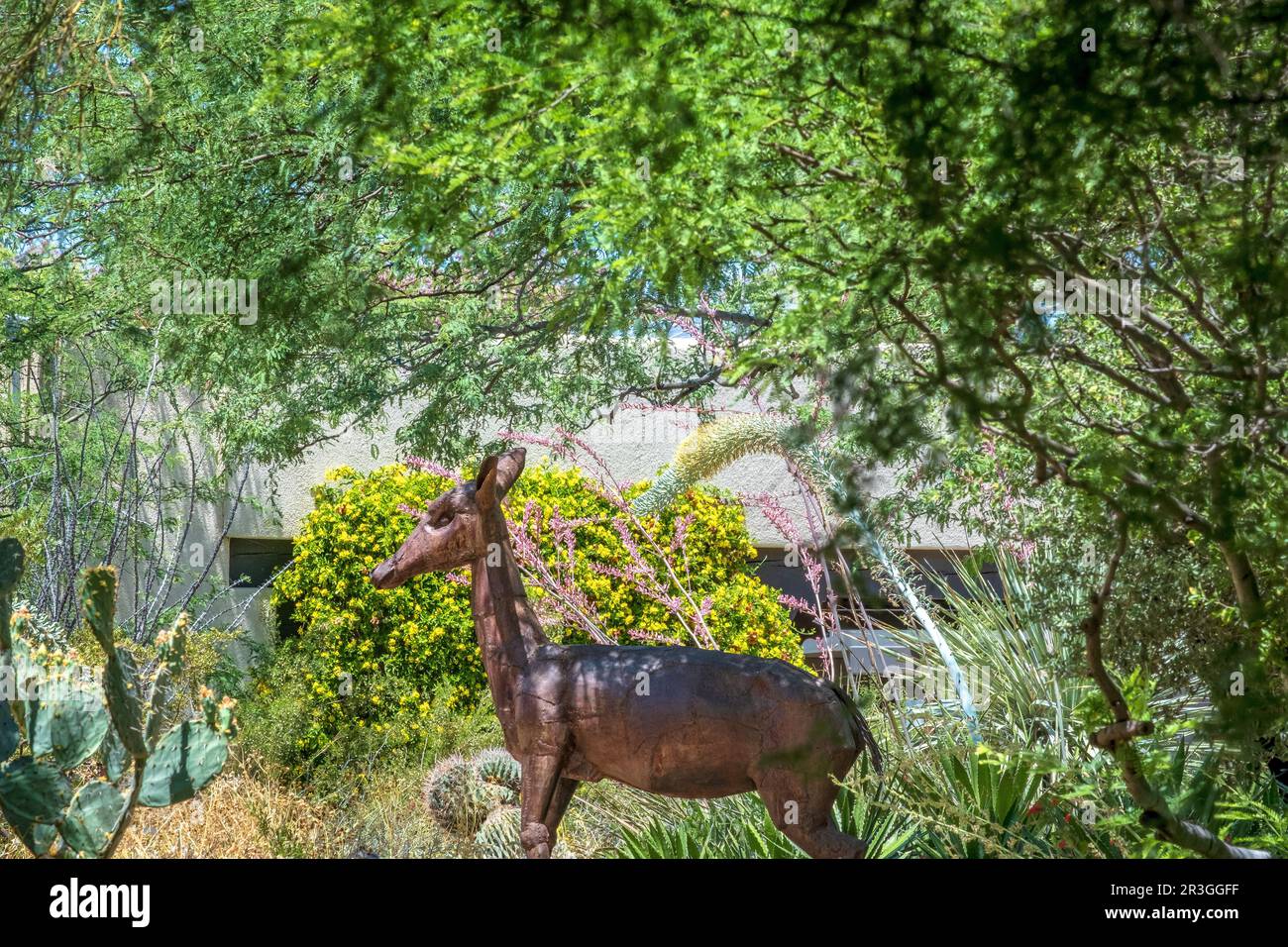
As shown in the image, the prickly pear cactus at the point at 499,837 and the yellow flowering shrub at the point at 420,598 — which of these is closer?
the prickly pear cactus at the point at 499,837

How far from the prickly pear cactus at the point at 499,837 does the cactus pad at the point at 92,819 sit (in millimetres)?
3143

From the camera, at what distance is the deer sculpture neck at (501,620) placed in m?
5.21

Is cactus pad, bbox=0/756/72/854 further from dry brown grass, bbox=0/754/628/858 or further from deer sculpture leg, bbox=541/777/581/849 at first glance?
dry brown grass, bbox=0/754/628/858

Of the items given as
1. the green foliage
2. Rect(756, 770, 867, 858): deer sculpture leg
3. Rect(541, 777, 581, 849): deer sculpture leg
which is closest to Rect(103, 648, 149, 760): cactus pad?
Rect(541, 777, 581, 849): deer sculpture leg

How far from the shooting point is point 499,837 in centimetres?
737

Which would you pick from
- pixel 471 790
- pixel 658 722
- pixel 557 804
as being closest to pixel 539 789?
pixel 557 804

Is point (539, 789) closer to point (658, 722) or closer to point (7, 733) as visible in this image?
point (658, 722)

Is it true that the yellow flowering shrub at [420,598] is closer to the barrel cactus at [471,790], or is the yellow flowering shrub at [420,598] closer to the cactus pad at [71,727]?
the barrel cactus at [471,790]

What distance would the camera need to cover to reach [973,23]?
12.9 ft

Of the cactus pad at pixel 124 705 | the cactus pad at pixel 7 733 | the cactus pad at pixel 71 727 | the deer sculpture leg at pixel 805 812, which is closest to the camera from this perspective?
the cactus pad at pixel 124 705

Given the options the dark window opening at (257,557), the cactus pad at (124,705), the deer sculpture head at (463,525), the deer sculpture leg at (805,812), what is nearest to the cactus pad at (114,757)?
the cactus pad at (124,705)

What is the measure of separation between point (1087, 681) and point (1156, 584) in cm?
84
